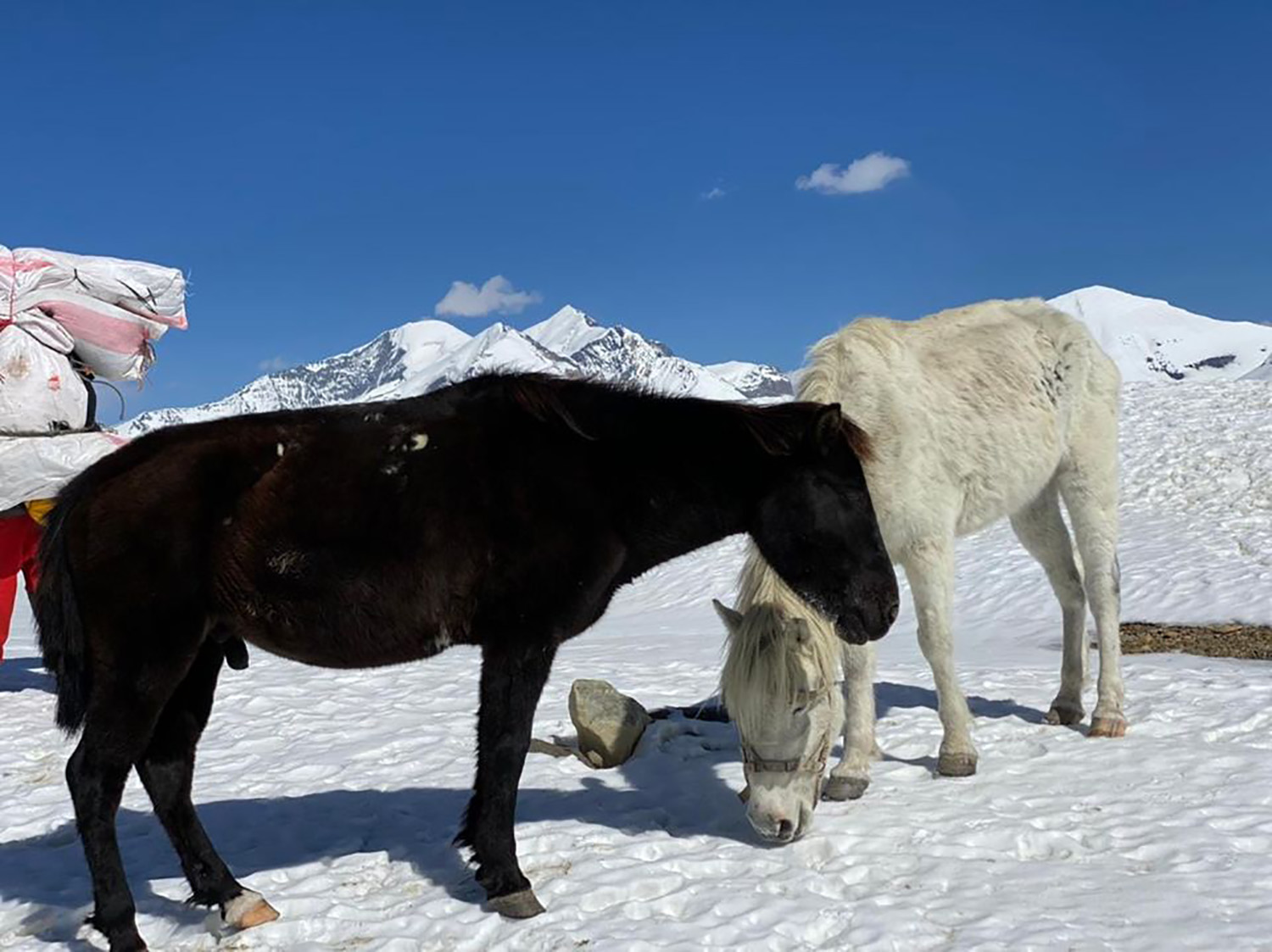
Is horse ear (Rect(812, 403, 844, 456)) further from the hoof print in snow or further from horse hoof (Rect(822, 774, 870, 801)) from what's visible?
the hoof print in snow

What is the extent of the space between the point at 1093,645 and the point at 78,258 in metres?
10.7

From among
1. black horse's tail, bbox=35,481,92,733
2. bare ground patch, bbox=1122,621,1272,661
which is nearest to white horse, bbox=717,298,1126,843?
black horse's tail, bbox=35,481,92,733

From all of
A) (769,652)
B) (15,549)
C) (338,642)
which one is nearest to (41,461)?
(15,549)

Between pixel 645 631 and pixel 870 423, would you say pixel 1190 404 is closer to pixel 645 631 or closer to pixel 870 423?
pixel 645 631

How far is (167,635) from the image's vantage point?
12.9 ft

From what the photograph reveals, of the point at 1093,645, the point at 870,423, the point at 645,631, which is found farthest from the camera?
the point at 645,631

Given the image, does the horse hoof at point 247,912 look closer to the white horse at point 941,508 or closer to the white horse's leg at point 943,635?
the white horse at point 941,508

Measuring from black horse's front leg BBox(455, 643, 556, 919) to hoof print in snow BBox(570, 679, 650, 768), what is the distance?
2.25 metres

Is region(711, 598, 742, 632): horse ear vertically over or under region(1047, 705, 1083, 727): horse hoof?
over

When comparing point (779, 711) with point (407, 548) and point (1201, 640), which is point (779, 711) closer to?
point (407, 548)

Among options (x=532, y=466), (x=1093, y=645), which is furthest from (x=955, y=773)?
(x=1093, y=645)

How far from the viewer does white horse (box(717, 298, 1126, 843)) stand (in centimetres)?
485

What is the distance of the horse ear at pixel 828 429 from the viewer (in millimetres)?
4293

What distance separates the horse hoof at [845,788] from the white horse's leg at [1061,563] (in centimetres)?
231
